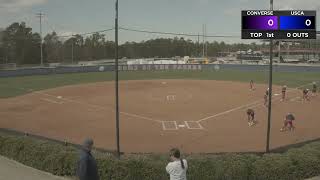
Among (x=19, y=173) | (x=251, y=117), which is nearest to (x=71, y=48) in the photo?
(x=251, y=117)

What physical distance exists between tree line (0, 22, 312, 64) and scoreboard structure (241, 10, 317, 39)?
114 m

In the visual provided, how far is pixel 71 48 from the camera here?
149125 millimetres

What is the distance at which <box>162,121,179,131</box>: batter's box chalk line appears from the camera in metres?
29.7

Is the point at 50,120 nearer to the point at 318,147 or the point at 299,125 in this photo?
the point at 299,125

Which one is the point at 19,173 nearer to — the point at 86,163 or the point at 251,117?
the point at 86,163

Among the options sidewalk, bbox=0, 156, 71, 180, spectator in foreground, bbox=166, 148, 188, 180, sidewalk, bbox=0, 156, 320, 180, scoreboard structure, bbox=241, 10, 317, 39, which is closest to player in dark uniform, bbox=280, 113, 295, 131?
scoreboard structure, bbox=241, 10, 317, 39

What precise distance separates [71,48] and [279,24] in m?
138

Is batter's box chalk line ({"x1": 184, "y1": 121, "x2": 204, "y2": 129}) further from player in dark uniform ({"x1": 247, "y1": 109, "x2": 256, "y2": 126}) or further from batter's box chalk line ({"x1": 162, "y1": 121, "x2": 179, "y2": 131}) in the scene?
player in dark uniform ({"x1": 247, "y1": 109, "x2": 256, "y2": 126})

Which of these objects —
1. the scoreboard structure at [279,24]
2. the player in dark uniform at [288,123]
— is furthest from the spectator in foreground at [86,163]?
the player in dark uniform at [288,123]

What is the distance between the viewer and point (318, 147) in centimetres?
1512

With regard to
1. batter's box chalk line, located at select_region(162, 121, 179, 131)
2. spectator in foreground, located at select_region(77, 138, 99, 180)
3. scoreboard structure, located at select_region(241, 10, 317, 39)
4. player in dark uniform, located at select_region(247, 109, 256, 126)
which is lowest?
batter's box chalk line, located at select_region(162, 121, 179, 131)

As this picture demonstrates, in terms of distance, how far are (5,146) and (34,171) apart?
9.38 ft

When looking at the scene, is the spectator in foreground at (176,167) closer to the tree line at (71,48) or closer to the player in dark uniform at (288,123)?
the player in dark uniform at (288,123)

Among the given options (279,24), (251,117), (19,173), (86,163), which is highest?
(279,24)
